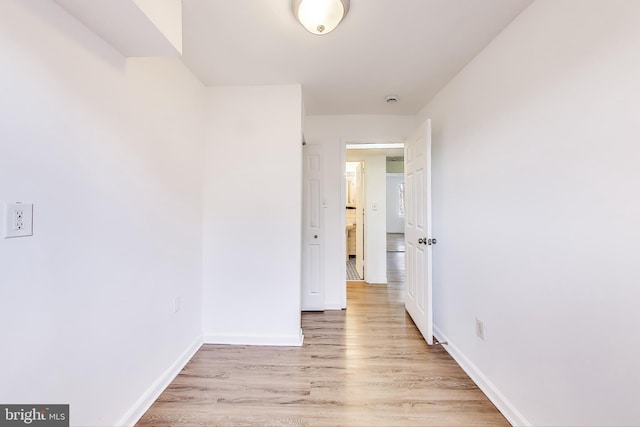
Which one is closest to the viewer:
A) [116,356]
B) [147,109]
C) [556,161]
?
[556,161]

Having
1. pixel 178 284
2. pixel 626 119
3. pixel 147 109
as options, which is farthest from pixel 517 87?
pixel 178 284

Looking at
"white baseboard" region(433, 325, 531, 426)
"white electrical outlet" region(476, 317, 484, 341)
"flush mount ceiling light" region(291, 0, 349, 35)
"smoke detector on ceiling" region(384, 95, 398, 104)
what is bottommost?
"white baseboard" region(433, 325, 531, 426)

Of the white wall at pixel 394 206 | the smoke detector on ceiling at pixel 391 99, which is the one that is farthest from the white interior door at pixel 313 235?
the white wall at pixel 394 206

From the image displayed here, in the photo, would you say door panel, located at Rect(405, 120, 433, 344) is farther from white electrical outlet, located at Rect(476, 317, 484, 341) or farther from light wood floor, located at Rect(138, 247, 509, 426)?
white electrical outlet, located at Rect(476, 317, 484, 341)

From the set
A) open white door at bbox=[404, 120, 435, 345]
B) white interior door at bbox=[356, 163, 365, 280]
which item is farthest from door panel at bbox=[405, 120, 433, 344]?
white interior door at bbox=[356, 163, 365, 280]

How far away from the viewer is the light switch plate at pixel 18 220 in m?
0.90

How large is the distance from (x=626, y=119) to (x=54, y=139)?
7.29 feet

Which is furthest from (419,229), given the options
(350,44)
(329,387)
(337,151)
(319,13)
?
(319,13)

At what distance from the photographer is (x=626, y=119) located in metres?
0.96

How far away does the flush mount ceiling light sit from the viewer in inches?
52.3

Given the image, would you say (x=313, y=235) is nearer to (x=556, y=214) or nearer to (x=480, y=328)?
(x=480, y=328)

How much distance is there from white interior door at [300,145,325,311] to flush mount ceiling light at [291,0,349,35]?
1.74 m

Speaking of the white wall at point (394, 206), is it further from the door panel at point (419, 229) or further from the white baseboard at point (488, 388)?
the white baseboard at point (488, 388)

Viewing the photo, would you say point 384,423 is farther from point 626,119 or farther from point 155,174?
point 155,174
